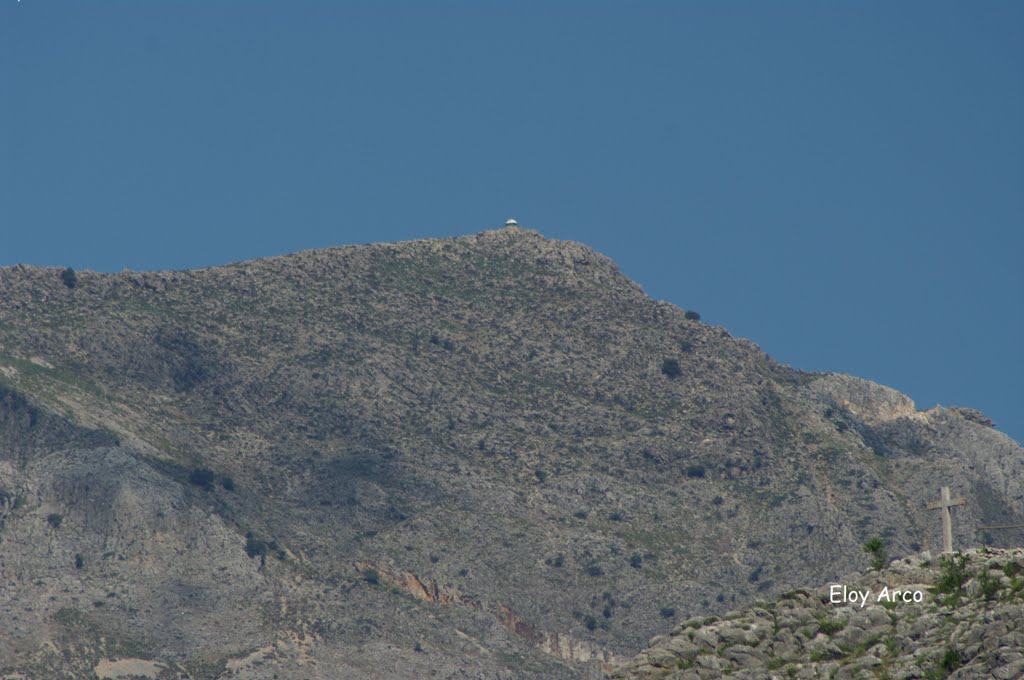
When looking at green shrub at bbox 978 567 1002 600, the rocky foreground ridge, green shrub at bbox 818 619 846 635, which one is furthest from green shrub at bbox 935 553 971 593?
green shrub at bbox 818 619 846 635

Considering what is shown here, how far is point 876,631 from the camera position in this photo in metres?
45.1

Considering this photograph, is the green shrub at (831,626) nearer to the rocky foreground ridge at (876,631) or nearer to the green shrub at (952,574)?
the rocky foreground ridge at (876,631)

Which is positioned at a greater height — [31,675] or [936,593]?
[31,675]

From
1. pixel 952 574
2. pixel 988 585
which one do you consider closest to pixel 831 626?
pixel 952 574

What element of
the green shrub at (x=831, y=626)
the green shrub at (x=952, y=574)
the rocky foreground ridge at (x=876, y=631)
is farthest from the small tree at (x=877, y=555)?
the green shrub at (x=831, y=626)

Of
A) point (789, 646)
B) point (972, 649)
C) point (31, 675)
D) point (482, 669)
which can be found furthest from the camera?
point (482, 669)

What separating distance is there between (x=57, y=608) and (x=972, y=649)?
164416 mm

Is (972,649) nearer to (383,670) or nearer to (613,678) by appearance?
(613,678)

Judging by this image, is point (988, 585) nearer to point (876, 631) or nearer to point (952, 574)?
point (952, 574)

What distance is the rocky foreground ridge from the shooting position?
42.8m

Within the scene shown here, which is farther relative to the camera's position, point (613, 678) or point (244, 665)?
point (244, 665)

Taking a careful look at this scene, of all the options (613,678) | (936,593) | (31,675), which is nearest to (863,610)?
(936,593)

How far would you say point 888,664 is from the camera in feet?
142

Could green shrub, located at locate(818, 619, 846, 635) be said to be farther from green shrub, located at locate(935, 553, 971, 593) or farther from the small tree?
the small tree
